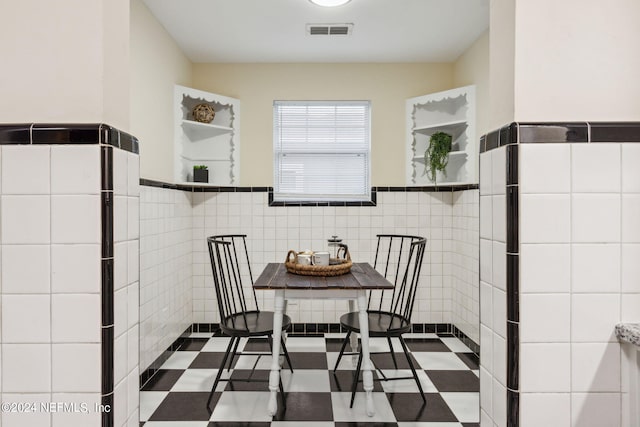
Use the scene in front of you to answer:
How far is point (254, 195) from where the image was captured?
396cm

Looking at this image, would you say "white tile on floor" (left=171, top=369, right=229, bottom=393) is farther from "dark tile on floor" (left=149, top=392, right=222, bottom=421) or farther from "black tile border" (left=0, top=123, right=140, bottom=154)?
"black tile border" (left=0, top=123, right=140, bottom=154)

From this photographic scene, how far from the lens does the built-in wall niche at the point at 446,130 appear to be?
348cm

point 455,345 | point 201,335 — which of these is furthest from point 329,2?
point 201,335

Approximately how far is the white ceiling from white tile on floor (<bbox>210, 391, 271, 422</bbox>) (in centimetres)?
258

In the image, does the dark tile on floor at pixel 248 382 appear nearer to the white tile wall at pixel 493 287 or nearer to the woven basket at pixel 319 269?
the woven basket at pixel 319 269

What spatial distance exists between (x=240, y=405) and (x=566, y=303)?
1974 mm

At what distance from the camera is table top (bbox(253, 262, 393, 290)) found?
224 cm

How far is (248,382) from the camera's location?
270cm

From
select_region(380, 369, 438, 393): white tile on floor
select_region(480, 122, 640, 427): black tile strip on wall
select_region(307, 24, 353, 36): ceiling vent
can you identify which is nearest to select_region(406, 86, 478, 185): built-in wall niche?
select_region(307, 24, 353, 36): ceiling vent

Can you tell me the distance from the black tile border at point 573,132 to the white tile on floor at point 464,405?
5.83ft

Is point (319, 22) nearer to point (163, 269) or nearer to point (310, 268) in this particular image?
point (310, 268)

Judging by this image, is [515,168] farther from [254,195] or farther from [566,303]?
[254,195]

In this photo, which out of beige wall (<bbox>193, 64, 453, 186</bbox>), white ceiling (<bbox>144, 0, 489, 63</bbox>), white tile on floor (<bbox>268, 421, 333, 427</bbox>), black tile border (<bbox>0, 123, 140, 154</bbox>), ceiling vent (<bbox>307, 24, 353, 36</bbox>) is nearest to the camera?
black tile border (<bbox>0, 123, 140, 154</bbox>)

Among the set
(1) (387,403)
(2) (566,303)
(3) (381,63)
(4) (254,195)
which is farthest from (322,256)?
(3) (381,63)
